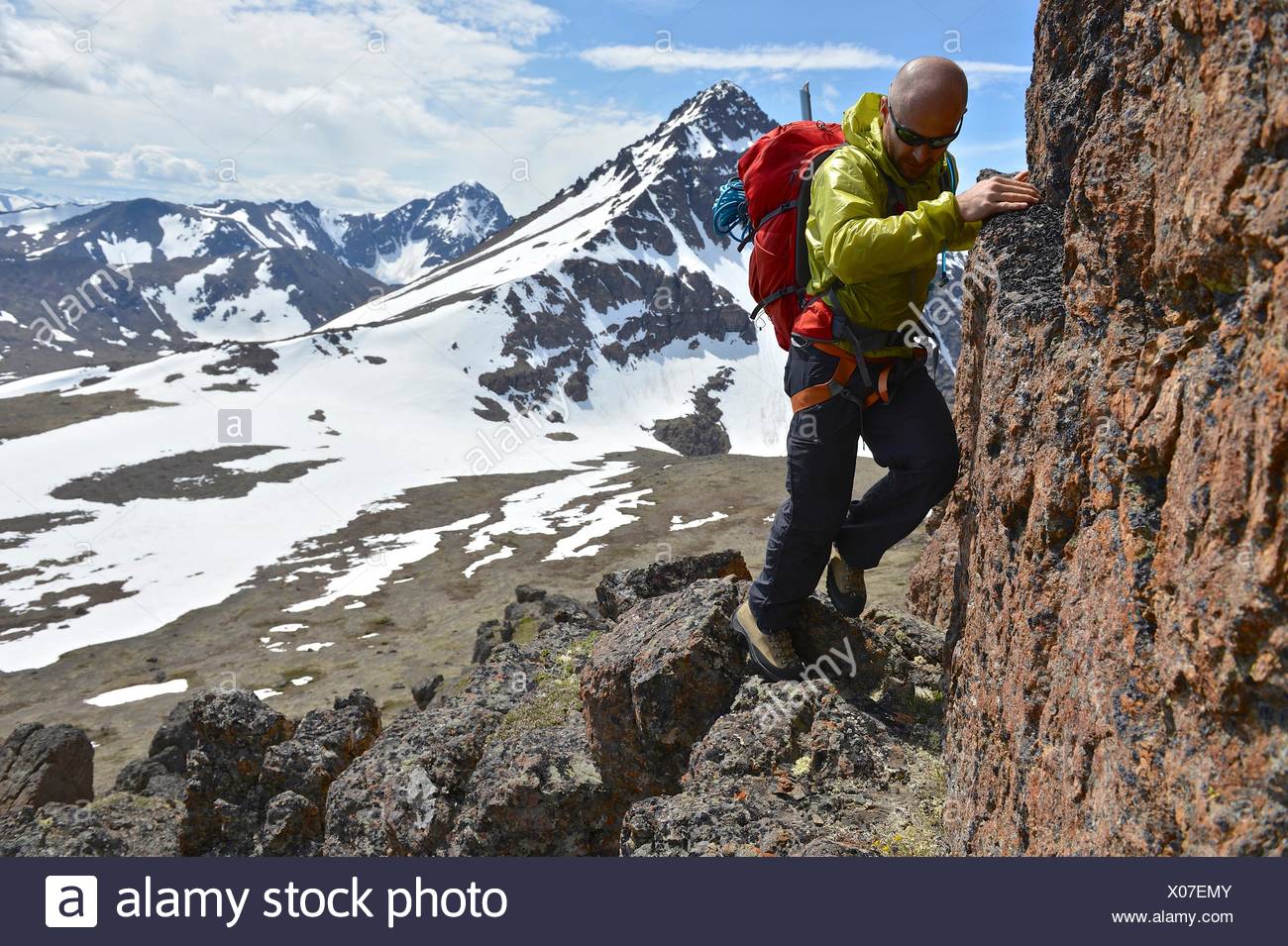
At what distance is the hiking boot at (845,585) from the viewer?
8250mm

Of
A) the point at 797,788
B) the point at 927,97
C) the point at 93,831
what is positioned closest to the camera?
the point at 927,97

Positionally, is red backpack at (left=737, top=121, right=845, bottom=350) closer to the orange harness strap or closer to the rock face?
the orange harness strap

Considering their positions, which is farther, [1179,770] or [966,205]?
[966,205]

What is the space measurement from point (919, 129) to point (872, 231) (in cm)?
94

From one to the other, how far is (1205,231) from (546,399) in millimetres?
166189

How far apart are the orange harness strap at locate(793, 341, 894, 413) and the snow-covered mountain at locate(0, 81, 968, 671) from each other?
205ft

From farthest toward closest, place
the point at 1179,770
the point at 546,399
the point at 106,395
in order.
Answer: the point at 546,399 < the point at 106,395 < the point at 1179,770

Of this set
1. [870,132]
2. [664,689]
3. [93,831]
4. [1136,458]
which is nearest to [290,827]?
[93,831]

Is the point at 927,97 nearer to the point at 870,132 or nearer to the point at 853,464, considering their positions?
the point at 870,132

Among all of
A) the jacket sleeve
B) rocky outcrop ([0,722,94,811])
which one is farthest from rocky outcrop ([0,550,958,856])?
rocky outcrop ([0,722,94,811])

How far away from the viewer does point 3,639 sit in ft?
190

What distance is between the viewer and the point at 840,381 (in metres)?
6.75

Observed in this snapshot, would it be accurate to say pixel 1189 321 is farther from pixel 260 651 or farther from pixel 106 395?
pixel 106 395
